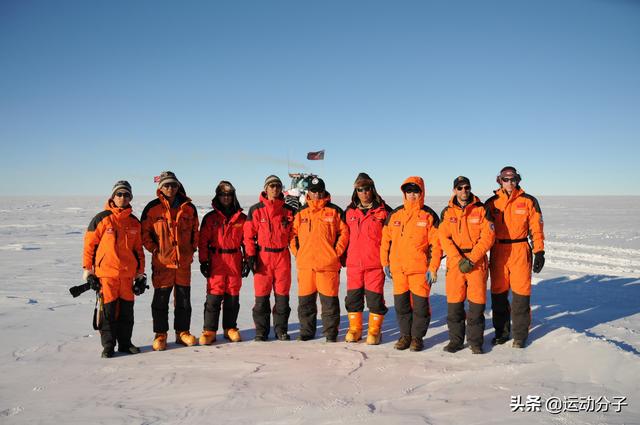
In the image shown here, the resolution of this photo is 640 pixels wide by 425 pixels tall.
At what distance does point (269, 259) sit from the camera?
4.96 meters

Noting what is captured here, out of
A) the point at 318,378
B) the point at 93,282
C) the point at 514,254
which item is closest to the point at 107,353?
the point at 93,282

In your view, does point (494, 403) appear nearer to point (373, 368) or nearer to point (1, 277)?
point (373, 368)

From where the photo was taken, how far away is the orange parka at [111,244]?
434 cm

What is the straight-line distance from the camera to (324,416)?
9.86 ft

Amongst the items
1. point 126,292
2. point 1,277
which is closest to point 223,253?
point 126,292

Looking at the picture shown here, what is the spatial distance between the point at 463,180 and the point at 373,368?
2.17 m

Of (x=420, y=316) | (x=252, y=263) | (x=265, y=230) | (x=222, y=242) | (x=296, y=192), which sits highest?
(x=296, y=192)

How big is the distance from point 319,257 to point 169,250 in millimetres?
1678

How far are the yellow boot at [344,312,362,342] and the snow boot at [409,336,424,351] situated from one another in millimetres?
641

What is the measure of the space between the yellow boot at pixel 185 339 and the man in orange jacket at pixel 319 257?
48.6 inches

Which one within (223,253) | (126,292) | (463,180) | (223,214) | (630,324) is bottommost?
(630,324)

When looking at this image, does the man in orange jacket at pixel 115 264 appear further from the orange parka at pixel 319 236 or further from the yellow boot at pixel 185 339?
the orange parka at pixel 319 236

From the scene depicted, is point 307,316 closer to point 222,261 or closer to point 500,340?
point 222,261

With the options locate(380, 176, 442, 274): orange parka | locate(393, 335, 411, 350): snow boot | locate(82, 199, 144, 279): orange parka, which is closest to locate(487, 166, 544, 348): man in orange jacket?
locate(380, 176, 442, 274): orange parka
